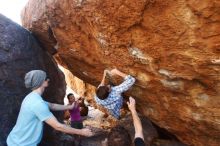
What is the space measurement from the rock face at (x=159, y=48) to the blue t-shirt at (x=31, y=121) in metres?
1.47

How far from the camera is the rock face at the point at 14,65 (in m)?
6.55

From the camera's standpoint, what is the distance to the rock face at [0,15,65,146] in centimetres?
655

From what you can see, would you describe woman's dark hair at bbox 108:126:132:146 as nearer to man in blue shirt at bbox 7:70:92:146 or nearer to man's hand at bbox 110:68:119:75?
man in blue shirt at bbox 7:70:92:146

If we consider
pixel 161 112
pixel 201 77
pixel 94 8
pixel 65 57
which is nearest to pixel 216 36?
pixel 201 77

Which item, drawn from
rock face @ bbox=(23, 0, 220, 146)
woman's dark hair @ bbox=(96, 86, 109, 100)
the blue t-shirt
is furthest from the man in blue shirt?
rock face @ bbox=(23, 0, 220, 146)

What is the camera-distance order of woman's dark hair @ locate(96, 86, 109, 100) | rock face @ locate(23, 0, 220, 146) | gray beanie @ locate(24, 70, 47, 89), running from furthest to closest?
woman's dark hair @ locate(96, 86, 109, 100) → gray beanie @ locate(24, 70, 47, 89) → rock face @ locate(23, 0, 220, 146)

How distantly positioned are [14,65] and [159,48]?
3.15 m

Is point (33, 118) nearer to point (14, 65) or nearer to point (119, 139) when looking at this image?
point (119, 139)

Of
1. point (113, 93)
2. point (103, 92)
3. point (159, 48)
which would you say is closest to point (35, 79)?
point (103, 92)

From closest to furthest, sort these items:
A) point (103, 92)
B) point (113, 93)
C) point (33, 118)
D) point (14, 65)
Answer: point (33, 118), point (103, 92), point (113, 93), point (14, 65)

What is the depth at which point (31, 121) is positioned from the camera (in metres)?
5.00

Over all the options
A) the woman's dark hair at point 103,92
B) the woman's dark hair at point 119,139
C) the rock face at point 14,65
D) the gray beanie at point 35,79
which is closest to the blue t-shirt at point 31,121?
the gray beanie at point 35,79

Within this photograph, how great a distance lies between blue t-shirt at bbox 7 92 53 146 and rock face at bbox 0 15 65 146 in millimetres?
1407

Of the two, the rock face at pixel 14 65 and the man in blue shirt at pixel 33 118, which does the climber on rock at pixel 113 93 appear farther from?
the rock face at pixel 14 65
